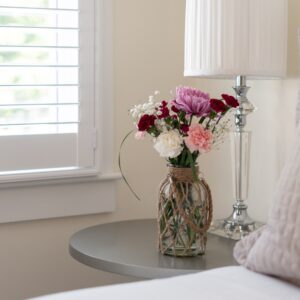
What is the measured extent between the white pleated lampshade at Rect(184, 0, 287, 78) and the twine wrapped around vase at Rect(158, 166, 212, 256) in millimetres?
280

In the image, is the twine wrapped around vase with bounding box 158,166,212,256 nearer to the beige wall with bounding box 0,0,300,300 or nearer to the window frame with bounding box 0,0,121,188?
the beige wall with bounding box 0,0,300,300

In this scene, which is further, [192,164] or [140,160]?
[140,160]

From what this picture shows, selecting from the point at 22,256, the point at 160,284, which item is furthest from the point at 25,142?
the point at 160,284

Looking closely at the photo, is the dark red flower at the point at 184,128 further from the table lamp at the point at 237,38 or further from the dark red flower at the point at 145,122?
the table lamp at the point at 237,38

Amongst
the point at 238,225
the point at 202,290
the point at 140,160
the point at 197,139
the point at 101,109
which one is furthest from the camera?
the point at 140,160

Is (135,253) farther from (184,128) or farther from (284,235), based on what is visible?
(284,235)

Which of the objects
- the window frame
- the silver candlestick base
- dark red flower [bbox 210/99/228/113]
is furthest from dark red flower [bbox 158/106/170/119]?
the window frame

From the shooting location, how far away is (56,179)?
218cm

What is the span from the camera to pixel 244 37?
1814mm

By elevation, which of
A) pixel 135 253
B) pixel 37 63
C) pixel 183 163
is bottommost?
pixel 135 253

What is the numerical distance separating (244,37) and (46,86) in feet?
2.04

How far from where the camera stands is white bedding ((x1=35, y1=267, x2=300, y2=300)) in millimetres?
1181

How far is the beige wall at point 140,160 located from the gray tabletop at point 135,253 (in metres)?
0.23

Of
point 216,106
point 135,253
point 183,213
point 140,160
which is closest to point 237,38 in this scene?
point 216,106
